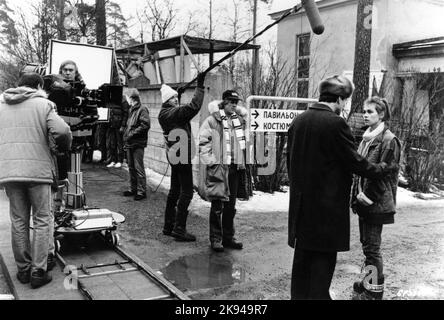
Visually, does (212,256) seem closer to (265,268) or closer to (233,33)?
(265,268)

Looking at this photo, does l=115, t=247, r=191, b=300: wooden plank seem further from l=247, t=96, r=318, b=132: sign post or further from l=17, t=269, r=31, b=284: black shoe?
l=247, t=96, r=318, b=132: sign post

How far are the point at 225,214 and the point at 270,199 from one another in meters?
2.96

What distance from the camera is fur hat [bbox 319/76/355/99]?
3.74 m

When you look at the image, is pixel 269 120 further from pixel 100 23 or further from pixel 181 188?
pixel 100 23

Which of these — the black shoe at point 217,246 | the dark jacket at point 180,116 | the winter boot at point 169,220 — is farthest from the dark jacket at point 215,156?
the winter boot at point 169,220

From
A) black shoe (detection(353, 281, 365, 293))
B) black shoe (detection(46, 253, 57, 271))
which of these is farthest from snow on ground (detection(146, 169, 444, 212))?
black shoe (detection(353, 281, 365, 293))

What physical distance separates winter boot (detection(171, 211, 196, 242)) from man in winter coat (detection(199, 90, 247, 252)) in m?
0.45

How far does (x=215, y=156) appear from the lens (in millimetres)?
5867

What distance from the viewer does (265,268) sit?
5.35 m

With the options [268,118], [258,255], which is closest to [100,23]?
[268,118]

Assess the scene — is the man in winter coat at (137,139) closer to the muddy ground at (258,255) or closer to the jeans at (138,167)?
the jeans at (138,167)

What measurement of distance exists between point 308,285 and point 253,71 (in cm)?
659

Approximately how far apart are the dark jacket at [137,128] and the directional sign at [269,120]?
6.35ft

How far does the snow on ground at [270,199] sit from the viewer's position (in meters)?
8.30
